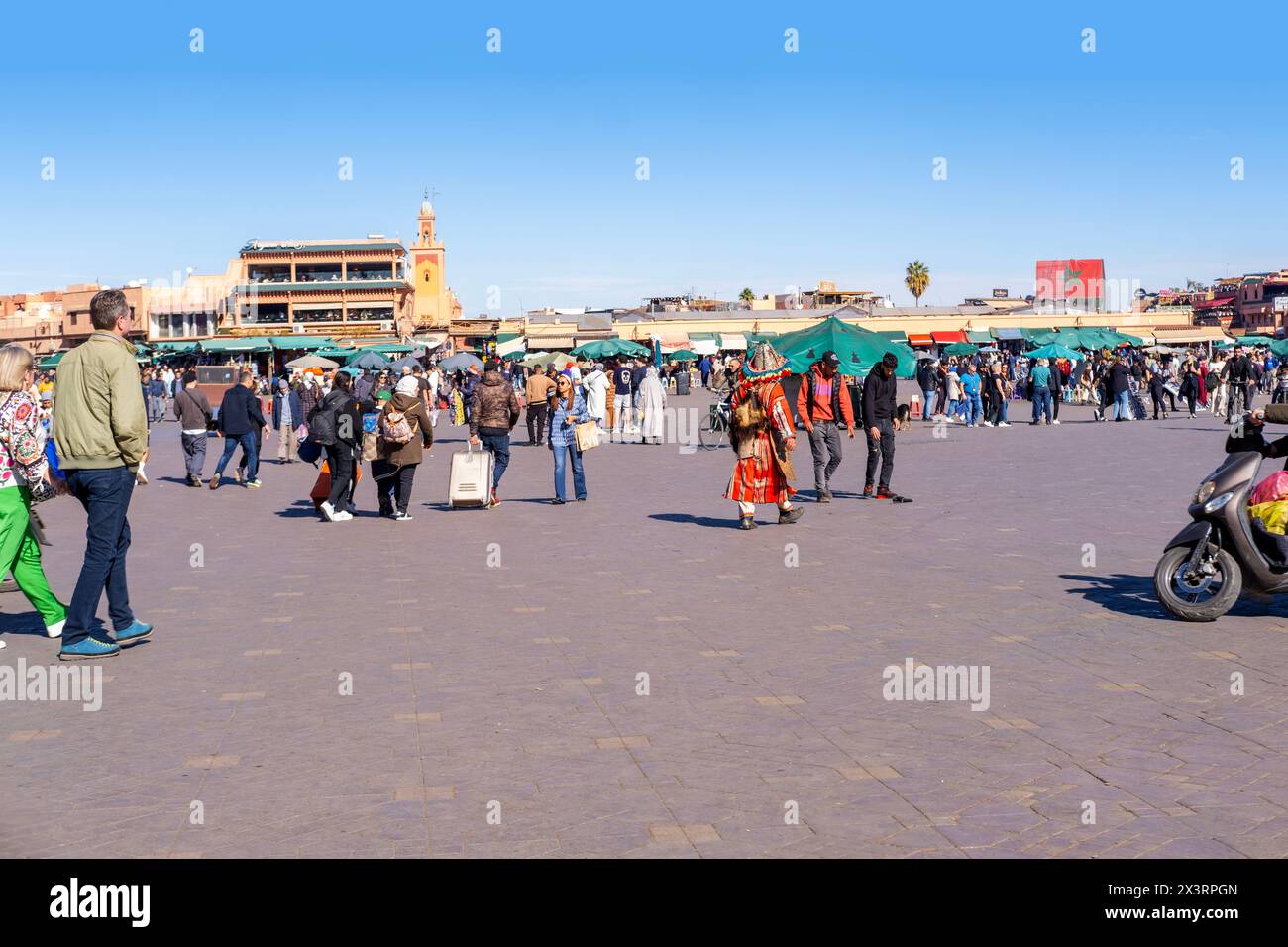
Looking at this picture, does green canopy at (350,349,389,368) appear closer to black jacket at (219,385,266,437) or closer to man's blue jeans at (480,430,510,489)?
black jacket at (219,385,266,437)

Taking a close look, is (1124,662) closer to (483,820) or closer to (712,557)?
(483,820)

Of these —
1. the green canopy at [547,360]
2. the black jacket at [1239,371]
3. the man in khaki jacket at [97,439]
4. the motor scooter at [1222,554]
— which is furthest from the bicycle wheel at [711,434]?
the man in khaki jacket at [97,439]

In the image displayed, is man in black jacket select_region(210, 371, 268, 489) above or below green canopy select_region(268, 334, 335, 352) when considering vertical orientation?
below

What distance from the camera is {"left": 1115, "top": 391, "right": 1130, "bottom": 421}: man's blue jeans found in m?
31.3

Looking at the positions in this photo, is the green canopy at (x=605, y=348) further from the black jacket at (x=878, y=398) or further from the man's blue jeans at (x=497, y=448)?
the black jacket at (x=878, y=398)

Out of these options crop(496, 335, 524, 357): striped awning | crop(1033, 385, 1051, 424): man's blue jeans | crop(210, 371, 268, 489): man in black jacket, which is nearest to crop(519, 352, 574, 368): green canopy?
crop(496, 335, 524, 357): striped awning

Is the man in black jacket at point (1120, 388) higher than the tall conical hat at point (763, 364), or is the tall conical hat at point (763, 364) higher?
the tall conical hat at point (763, 364)

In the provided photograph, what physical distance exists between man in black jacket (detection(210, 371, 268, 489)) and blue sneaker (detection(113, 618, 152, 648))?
11.1 meters

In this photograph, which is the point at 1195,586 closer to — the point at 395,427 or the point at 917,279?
the point at 395,427

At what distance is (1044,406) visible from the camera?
31109 mm

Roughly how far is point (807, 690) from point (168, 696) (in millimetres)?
2957

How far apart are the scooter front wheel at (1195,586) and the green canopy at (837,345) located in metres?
17.4

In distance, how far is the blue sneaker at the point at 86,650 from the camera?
697cm

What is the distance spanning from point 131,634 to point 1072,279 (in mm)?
117509
